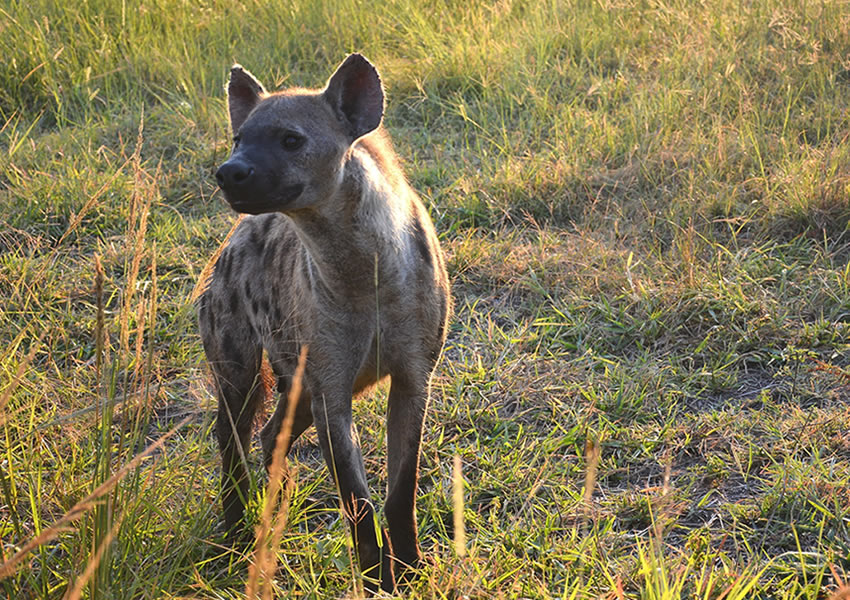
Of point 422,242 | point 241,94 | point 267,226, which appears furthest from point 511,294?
point 241,94

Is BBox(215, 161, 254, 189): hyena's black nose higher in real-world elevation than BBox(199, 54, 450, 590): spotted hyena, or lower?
higher

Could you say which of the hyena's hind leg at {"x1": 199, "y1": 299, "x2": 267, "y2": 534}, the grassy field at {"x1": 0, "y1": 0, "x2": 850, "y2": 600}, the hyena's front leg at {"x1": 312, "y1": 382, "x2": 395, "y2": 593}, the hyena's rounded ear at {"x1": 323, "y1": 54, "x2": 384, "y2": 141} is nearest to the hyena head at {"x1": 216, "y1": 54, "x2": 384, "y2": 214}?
the hyena's rounded ear at {"x1": 323, "y1": 54, "x2": 384, "y2": 141}

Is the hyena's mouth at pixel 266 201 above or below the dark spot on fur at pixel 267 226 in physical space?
above

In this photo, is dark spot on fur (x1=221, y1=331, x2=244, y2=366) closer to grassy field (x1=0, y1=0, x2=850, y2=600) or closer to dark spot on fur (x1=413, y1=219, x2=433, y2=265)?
grassy field (x1=0, y1=0, x2=850, y2=600)

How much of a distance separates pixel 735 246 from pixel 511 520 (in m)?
1.72

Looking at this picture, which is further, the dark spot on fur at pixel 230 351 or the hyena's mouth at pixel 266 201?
the dark spot on fur at pixel 230 351

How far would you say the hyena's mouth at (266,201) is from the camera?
2.25m

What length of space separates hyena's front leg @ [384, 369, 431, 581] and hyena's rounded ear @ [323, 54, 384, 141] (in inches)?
24.3

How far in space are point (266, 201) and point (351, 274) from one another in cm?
30

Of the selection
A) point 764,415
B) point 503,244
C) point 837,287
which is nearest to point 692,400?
point 764,415

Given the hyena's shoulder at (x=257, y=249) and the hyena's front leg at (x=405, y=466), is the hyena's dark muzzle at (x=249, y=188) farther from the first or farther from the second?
the hyena's front leg at (x=405, y=466)

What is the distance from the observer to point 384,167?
257 cm

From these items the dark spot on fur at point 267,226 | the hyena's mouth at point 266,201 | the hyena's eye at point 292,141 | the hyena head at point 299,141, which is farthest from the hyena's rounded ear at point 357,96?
the dark spot on fur at point 267,226

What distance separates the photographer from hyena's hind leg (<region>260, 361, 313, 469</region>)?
2.67 meters
